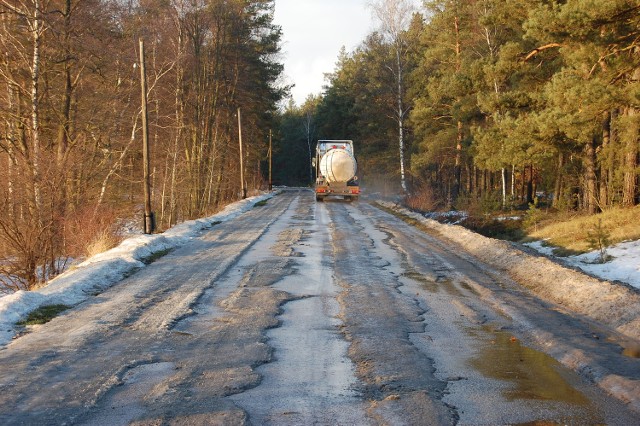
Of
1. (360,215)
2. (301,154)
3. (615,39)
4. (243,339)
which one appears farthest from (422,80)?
(301,154)

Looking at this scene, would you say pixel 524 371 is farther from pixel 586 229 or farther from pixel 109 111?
pixel 109 111

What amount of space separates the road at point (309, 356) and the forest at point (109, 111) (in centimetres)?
630

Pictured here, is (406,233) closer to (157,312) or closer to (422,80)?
(157,312)

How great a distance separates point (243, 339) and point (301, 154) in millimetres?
89897

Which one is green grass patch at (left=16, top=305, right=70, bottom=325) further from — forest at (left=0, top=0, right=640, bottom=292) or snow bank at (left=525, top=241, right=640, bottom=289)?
snow bank at (left=525, top=241, right=640, bottom=289)

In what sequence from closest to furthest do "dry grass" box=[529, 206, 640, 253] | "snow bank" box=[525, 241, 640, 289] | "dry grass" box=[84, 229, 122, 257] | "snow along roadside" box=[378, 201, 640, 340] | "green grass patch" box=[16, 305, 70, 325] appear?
"green grass patch" box=[16, 305, 70, 325] < "snow along roadside" box=[378, 201, 640, 340] < "snow bank" box=[525, 241, 640, 289] < "dry grass" box=[529, 206, 640, 253] < "dry grass" box=[84, 229, 122, 257]

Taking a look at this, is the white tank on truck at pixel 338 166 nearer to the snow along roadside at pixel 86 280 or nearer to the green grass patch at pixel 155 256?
the snow along roadside at pixel 86 280

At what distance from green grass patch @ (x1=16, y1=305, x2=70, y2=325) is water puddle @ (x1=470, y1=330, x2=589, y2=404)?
545cm

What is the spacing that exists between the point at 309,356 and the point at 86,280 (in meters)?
5.64

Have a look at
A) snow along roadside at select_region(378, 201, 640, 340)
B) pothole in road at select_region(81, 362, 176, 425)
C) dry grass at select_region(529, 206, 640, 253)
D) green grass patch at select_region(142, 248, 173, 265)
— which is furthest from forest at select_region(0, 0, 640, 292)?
pothole in road at select_region(81, 362, 176, 425)

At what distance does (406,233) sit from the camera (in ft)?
65.4

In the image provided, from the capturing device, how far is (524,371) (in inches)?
230

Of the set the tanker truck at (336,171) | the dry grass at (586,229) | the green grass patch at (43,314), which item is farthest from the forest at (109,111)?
the dry grass at (586,229)

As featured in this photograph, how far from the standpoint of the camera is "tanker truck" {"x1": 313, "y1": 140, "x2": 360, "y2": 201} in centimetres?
3691
